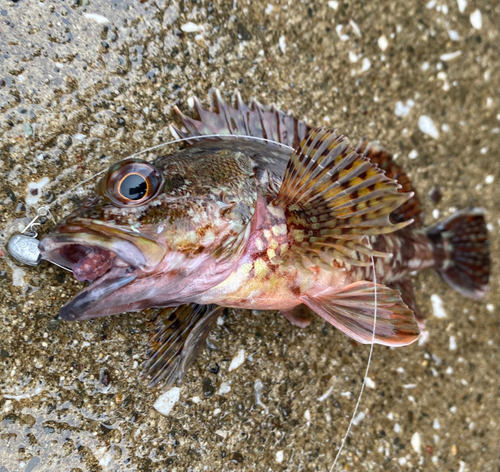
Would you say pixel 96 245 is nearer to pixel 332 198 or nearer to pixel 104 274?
pixel 104 274

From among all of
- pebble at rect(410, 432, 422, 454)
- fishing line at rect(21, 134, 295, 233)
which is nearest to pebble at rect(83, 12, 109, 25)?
fishing line at rect(21, 134, 295, 233)

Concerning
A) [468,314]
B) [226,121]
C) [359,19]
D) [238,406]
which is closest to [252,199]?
[226,121]

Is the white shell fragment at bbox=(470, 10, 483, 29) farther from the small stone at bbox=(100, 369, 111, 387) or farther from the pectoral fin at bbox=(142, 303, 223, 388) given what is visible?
the small stone at bbox=(100, 369, 111, 387)

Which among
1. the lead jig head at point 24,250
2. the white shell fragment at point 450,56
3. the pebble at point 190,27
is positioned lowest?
the lead jig head at point 24,250

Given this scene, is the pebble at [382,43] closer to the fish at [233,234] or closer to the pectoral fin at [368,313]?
the fish at [233,234]

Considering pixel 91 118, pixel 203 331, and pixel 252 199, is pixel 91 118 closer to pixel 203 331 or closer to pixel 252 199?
pixel 252 199

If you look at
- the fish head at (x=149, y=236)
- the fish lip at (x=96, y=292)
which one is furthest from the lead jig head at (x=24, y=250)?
the fish lip at (x=96, y=292)
